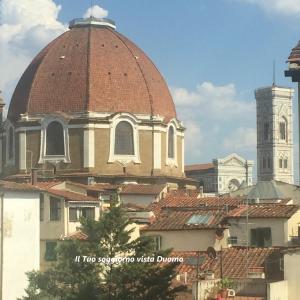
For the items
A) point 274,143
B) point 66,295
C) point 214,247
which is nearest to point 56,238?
point 214,247

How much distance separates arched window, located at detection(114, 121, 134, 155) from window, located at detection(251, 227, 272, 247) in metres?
25.2

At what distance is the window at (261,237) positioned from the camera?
93.7ft

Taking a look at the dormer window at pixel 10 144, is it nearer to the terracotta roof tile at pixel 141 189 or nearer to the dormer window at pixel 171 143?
the dormer window at pixel 171 143

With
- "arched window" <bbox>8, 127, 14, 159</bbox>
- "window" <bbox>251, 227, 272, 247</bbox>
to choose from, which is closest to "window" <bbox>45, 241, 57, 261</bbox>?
"window" <bbox>251, 227, 272, 247</bbox>

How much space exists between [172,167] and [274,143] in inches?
3202

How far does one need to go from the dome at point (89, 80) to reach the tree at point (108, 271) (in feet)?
103

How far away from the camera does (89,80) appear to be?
54.1 metres

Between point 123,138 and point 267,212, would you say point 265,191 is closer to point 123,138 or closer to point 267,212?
point 123,138

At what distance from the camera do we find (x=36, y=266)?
27.6 m

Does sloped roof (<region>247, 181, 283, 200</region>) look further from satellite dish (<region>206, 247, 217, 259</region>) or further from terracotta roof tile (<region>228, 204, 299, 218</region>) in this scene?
satellite dish (<region>206, 247, 217, 259</region>)

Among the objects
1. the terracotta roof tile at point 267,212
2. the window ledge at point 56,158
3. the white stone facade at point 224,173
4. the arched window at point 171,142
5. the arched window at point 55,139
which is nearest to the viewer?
the terracotta roof tile at point 267,212

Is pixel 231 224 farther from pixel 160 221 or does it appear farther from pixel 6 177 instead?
pixel 6 177

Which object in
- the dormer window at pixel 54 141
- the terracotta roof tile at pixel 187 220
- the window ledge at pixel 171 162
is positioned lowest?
the terracotta roof tile at pixel 187 220

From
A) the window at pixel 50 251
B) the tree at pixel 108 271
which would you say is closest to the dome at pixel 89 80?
the window at pixel 50 251
